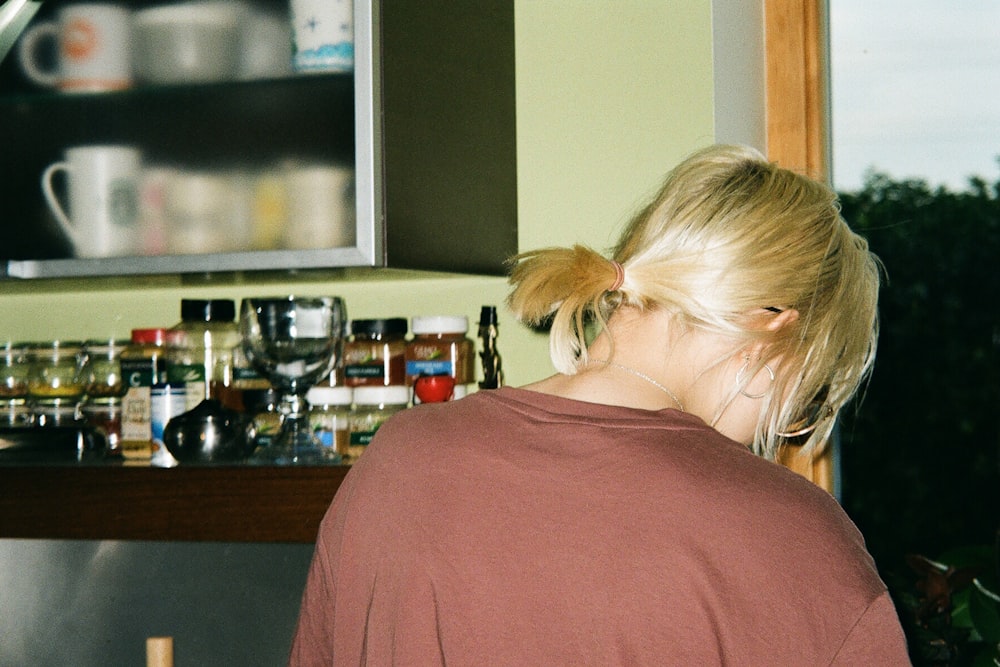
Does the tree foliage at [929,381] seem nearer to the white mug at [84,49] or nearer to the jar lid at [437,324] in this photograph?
the jar lid at [437,324]

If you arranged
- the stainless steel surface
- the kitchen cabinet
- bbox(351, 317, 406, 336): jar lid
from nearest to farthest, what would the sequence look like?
1. the kitchen cabinet
2. bbox(351, 317, 406, 336): jar lid
3. the stainless steel surface

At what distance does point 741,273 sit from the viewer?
876 mm

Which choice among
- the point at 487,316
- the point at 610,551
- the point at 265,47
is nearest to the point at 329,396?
the point at 487,316

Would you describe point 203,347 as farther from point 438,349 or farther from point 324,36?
point 324,36

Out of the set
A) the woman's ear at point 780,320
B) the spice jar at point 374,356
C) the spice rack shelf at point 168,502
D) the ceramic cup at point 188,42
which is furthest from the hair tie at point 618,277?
the ceramic cup at point 188,42

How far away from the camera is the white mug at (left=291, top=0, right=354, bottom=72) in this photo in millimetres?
1370

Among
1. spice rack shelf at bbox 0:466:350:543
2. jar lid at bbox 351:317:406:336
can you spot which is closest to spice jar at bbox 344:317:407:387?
jar lid at bbox 351:317:406:336

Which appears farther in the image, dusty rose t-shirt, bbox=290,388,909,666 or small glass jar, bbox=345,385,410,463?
small glass jar, bbox=345,385,410,463

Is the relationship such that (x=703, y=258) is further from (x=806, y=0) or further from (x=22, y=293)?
(x=22, y=293)

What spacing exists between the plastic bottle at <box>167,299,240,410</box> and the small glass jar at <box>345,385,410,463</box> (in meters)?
0.25

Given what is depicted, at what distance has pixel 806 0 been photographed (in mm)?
1685

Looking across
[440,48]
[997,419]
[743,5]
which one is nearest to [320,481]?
[440,48]

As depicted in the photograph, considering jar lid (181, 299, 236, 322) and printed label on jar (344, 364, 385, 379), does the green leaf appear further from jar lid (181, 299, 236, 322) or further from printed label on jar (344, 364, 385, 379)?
jar lid (181, 299, 236, 322)

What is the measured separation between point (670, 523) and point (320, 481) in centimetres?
73
